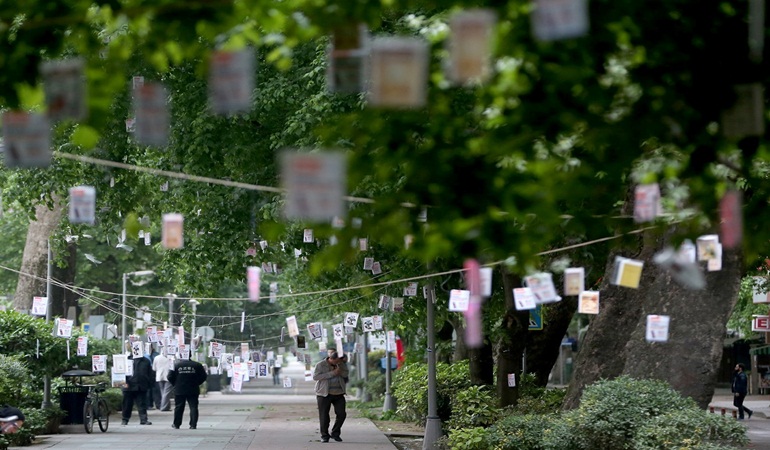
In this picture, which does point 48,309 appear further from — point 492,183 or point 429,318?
point 492,183

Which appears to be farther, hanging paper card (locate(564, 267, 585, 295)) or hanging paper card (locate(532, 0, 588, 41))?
hanging paper card (locate(564, 267, 585, 295))

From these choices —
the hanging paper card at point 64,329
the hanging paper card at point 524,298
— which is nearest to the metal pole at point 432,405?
the hanging paper card at point 524,298

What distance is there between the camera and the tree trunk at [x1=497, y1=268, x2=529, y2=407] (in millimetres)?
A: 22031

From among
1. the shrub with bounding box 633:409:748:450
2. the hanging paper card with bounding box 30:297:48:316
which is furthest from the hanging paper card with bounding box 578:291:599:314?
the hanging paper card with bounding box 30:297:48:316

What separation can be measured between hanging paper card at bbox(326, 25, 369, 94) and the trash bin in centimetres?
2246

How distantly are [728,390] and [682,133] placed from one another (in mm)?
56306

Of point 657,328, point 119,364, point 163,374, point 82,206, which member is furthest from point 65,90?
point 163,374

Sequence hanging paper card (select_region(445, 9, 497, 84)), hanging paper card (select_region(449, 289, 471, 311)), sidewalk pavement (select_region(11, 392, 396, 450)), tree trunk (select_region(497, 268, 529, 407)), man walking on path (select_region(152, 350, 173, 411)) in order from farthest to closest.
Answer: man walking on path (select_region(152, 350, 173, 411))
sidewalk pavement (select_region(11, 392, 396, 450))
tree trunk (select_region(497, 268, 529, 407))
hanging paper card (select_region(449, 289, 471, 311))
hanging paper card (select_region(445, 9, 497, 84))

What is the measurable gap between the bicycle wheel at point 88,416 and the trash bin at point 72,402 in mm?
354

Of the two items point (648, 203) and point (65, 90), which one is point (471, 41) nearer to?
point (65, 90)

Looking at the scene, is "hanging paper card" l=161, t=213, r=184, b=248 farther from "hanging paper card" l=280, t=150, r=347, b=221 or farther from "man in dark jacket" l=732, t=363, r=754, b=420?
"man in dark jacket" l=732, t=363, r=754, b=420

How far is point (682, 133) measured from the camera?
5914mm

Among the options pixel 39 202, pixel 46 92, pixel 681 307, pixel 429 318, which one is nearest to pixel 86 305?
pixel 39 202

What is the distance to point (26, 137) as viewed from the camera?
6398 mm
